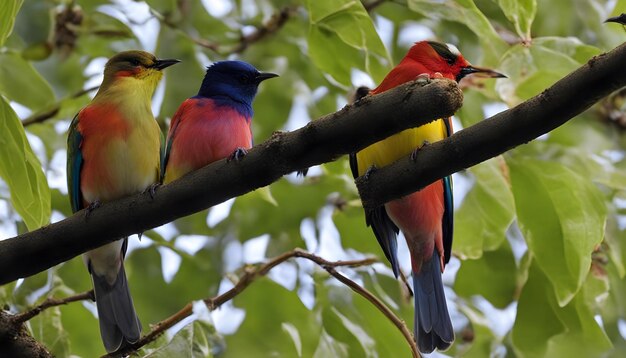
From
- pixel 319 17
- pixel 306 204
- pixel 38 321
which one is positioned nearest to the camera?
pixel 319 17

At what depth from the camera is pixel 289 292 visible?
381 cm

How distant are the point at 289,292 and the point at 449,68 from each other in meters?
1.13

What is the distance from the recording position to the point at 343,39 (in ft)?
9.87

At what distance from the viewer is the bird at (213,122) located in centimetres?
339

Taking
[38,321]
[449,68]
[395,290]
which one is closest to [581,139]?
[449,68]

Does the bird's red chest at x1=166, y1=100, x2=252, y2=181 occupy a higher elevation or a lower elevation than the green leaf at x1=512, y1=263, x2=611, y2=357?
higher

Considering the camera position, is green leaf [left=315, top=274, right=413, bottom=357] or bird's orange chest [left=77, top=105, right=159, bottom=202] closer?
green leaf [left=315, top=274, right=413, bottom=357]

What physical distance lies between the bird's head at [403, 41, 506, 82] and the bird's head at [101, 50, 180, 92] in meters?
1.01

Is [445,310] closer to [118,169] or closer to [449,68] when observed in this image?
[449,68]

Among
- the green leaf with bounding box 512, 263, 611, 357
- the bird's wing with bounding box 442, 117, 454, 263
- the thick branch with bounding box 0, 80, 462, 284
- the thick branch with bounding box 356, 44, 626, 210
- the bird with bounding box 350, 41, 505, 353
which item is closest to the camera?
the thick branch with bounding box 356, 44, 626, 210

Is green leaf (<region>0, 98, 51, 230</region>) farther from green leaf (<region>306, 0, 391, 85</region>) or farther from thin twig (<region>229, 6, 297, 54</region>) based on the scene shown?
thin twig (<region>229, 6, 297, 54</region>)

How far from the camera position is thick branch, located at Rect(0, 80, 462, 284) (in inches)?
86.2

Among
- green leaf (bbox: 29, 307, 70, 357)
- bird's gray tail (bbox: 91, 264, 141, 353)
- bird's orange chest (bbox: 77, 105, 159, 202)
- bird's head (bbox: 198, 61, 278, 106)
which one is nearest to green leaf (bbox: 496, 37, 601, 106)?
bird's head (bbox: 198, 61, 278, 106)

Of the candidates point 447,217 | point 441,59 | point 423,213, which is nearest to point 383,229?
point 423,213
